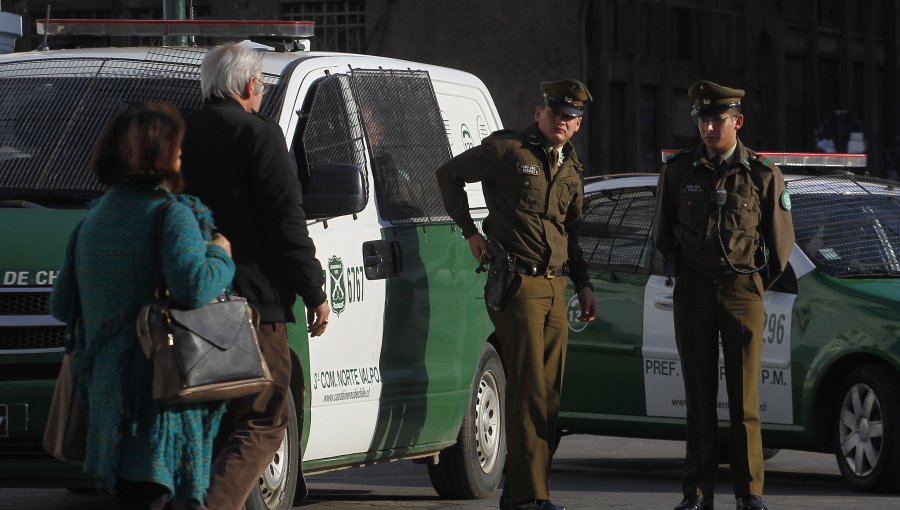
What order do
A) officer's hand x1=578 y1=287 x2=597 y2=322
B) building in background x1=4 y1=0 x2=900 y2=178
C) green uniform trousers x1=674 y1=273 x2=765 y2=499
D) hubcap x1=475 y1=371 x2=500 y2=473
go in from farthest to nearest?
building in background x1=4 y1=0 x2=900 y2=178 < hubcap x1=475 y1=371 x2=500 y2=473 < officer's hand x1=578 y1=287 x2=597 y2=322 < green uniform trousers x1=674 y1=273 x2=765 y2=499

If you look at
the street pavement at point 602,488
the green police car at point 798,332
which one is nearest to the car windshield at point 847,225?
the green police car at point 798,332

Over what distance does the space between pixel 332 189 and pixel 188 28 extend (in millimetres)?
1639

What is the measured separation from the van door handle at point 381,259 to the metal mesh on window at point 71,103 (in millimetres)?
738

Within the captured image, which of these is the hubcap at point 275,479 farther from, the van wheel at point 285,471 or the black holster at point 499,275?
the black holster at point 499,275

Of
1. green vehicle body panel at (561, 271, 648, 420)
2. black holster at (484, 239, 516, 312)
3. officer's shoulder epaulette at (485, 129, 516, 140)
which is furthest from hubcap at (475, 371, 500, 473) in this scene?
officer's shoulder epaulette at (485, 129, 516, 140)

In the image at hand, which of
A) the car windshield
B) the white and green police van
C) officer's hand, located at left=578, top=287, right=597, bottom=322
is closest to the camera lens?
the white and green police van

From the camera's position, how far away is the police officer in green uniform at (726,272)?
27.0ft

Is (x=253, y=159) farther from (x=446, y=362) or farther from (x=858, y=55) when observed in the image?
(x=858, y=55)

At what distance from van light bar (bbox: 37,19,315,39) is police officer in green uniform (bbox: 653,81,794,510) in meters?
1.82

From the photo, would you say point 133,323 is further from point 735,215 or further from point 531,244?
point 735,215

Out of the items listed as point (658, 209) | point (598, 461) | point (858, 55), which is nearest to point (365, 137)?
point (658, 209)

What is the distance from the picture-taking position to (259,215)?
251 inches

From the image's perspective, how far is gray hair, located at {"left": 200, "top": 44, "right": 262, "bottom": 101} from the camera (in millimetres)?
6477

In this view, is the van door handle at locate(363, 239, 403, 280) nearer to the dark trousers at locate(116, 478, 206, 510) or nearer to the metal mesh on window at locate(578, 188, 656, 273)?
the metal mesh on window at locate(578, 188, 656, 273)
